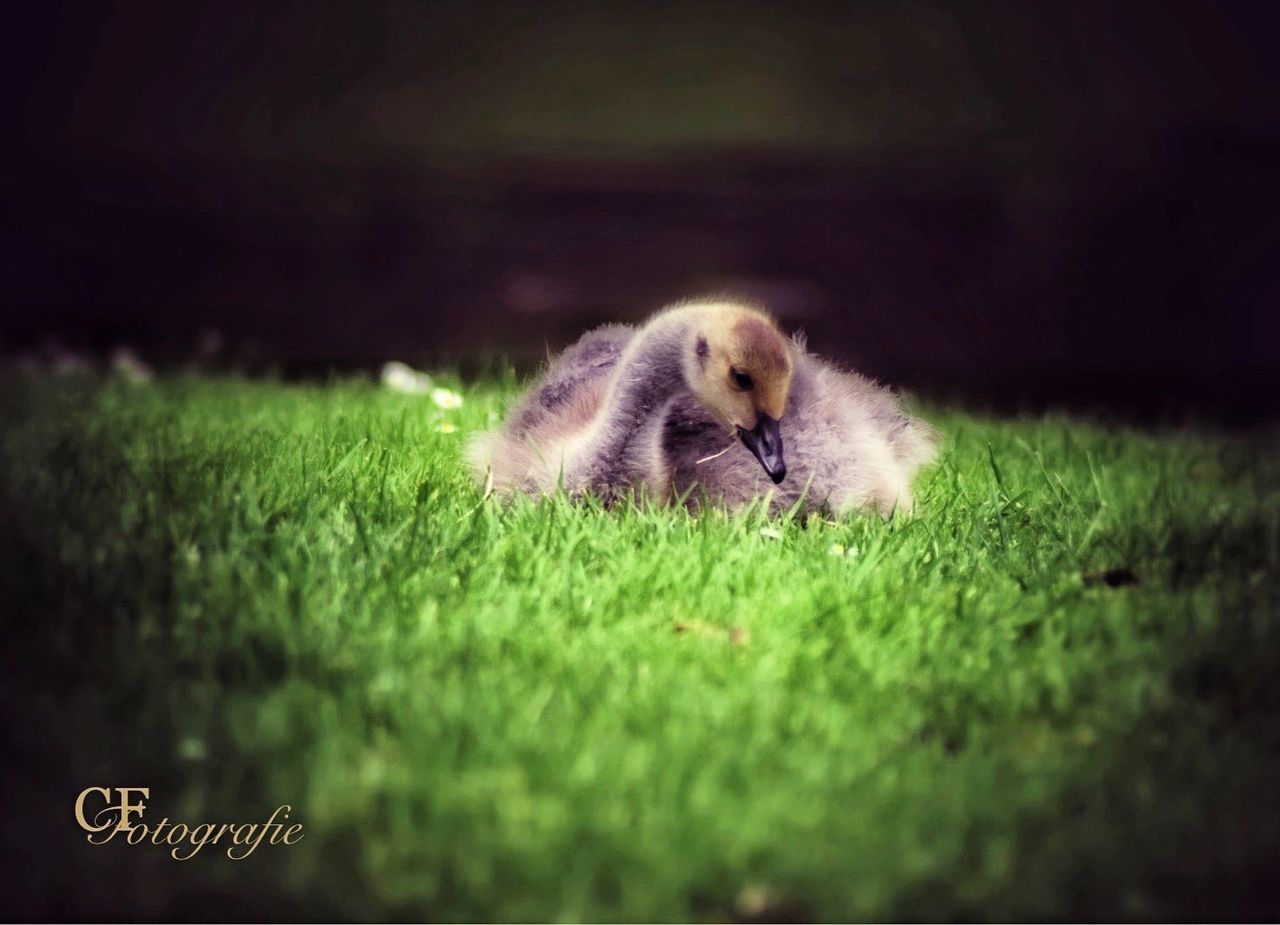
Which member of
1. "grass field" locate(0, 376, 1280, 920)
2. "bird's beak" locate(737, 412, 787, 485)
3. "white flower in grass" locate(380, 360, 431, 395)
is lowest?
"grass field" locate(0, 376, 1280, 920)

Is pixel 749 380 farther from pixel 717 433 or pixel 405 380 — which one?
pixel 405 380

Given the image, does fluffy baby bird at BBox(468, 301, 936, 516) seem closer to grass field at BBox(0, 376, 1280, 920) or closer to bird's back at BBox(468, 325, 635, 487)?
bird's back at BBox(468, 325, 635, 487)

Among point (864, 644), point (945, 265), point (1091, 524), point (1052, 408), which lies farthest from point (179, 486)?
point (945, 265)

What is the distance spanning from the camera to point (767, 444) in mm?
2848

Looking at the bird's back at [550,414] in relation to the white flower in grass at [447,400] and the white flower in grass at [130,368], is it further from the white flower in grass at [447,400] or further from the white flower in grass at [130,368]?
the white flower in grass at [130,368]

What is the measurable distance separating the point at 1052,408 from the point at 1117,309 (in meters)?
1.14

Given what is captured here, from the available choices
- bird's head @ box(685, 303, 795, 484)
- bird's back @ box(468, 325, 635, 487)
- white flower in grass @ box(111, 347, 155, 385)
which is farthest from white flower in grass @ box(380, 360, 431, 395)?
bird's head @ box(685, 303, 795, 484)

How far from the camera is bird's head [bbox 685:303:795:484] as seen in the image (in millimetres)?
2844

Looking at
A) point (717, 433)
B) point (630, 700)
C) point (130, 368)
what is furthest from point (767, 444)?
point (130, 368)

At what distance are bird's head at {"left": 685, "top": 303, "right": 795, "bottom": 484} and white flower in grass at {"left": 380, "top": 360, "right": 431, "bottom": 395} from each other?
2774 millimetres

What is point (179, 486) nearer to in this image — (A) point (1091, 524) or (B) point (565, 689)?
(B) point (565, 689)

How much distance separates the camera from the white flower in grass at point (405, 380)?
562 centimetres

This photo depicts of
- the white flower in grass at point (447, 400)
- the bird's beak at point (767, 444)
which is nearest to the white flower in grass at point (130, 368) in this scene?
the white flower in grass at point (447, 400)

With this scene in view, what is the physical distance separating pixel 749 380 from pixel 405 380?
3.20m
